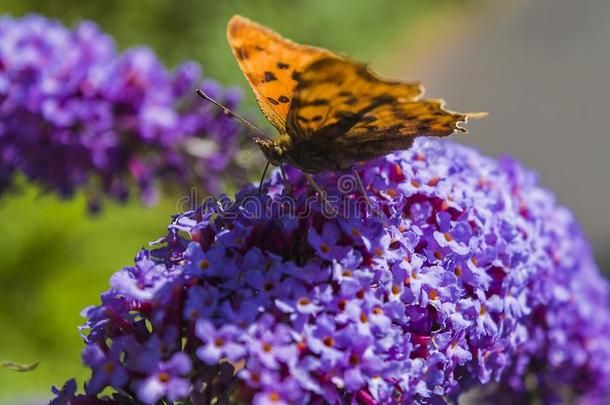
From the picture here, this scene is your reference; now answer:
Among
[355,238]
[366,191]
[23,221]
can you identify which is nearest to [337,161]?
[366,191]

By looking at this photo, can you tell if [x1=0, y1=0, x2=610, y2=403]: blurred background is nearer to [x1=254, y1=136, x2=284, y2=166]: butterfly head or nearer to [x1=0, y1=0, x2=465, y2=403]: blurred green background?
[x1=0, y1=0, x2=465, y2=403]: blurred green background

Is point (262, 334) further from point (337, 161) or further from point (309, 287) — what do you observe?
point (337, 161)

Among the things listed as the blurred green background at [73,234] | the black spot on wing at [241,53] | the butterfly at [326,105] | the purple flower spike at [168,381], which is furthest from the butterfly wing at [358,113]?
the blurred green background at [73,234]

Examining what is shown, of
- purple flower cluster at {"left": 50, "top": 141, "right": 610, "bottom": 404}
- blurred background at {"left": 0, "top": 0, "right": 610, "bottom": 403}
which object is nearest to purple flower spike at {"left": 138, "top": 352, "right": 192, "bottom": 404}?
purple flower cluster at {"left": 50, "top": 141, "right": 610, "bottom": 404}

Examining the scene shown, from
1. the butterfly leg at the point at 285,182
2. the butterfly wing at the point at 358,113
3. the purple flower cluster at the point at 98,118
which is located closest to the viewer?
the butterfly wing at the point at 358,113

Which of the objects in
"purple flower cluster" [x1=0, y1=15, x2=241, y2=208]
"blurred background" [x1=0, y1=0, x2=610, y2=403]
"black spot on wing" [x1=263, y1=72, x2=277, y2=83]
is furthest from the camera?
"blurred background" [x1=0, y1=0, x2=610, y2=403]

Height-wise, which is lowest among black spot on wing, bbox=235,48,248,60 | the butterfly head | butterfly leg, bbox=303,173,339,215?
butterfly leg, bbox=303,173,339,215

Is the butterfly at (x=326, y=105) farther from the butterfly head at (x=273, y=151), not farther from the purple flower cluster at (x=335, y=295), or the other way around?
the purple flower cluster at (x=335, y=295)

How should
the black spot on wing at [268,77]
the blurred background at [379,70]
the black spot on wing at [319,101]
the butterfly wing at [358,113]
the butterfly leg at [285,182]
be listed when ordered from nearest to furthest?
the butterfly wing at [358,113] → the black spot on wing at [319,101] → the black spot on wing at [268,77] → the butterfly leg at [285,182] → the blurred background at [379,70]
